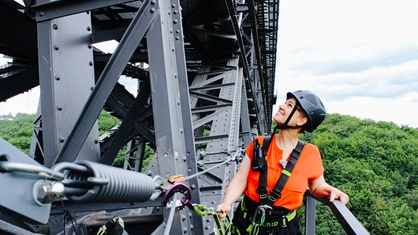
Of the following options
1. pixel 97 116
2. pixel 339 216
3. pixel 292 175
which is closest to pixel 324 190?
pixel 339 216

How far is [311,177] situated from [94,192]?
2.33 metres

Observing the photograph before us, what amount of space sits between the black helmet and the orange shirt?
21 cm

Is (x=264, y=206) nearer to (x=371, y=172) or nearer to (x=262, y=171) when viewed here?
(x=262, y=171)

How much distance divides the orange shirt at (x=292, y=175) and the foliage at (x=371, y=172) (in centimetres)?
3984

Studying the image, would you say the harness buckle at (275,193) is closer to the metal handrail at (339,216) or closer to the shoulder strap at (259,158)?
the shoulder strap at (259,158)

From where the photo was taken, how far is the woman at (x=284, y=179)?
3.19 meters

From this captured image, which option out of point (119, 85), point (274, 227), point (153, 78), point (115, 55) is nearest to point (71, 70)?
point (115, 55)

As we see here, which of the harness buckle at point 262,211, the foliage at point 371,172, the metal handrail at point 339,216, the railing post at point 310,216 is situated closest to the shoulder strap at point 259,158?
the harness buckle at point 262,211

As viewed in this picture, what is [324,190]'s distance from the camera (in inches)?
138

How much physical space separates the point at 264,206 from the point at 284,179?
26cm

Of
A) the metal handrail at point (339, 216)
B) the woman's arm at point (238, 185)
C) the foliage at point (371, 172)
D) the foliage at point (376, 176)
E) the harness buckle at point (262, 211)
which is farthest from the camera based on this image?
the foliage at point (376, 176)

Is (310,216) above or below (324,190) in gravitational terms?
below

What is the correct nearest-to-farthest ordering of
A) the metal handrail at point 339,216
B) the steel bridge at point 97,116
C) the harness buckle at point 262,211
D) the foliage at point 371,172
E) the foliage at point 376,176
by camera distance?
the steel bridge at point 97,116 < the metal handrail at point 339,216 < the harness buckle at point 262,211 < the foliage at point 371,172 < the foliage at point 376,176

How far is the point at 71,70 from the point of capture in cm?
309
